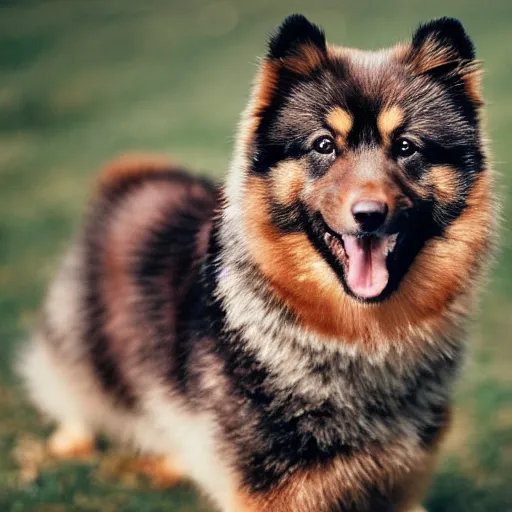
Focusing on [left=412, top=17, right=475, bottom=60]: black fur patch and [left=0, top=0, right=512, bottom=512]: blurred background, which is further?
[left=0, top=0, right=512, bottom=512]: blurred background

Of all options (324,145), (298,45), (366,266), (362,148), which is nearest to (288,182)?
(324,145)

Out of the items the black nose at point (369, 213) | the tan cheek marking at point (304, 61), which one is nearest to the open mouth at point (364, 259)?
the black nose at point (369, 213)

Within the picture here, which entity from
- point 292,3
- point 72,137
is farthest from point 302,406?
point 292,3

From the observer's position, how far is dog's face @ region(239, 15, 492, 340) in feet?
9.05

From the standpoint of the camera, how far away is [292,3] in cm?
1520

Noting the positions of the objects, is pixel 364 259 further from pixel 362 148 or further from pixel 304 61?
pixel 304 61

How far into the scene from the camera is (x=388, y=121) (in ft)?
9.09

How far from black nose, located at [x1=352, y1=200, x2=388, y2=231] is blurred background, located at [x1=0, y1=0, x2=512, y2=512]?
2.50ft

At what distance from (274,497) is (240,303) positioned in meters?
0.74

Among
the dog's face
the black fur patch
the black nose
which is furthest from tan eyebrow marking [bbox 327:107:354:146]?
the black fur patch

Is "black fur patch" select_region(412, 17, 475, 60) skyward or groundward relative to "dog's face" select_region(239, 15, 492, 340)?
skyward

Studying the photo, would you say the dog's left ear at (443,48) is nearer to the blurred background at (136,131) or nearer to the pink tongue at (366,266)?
the blurred background at (136,131)

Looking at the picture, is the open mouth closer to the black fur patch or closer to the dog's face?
the dog's face

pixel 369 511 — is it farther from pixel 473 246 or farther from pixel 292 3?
pixel 292 3
